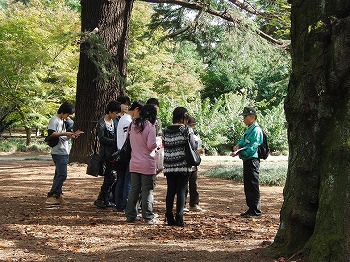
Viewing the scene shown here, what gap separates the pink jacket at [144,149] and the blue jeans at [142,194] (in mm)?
114

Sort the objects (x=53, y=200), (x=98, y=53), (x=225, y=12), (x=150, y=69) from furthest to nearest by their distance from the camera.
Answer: (x=150, y=69) → (x=225, y=12) → (x=98, y=53) → (x=53, y=200)

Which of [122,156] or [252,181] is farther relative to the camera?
[252,181]

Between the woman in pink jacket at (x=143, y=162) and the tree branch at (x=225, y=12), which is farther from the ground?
the tree branch at (x=225, y=12)

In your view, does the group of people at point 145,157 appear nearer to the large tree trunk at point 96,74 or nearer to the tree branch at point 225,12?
the large tree trunk at point 96,74

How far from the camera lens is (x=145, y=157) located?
271 inches

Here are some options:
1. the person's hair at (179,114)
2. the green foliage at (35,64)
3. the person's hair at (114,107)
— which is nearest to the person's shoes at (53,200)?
the person's hair at (114,107)

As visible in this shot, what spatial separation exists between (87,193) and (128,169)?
2656mm

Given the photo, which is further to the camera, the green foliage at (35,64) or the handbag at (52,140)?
the green foliage at (35,64)

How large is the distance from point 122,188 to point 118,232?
1515 millimetres

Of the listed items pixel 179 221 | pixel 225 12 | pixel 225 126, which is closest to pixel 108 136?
pixel 179 221

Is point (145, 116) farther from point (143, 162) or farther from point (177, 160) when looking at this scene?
point (177, 160)

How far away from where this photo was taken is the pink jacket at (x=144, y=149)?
22.3ft

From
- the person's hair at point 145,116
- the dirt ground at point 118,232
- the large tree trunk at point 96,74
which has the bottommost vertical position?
the dirt ground at point 118,232

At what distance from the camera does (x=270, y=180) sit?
13070 millimetres
